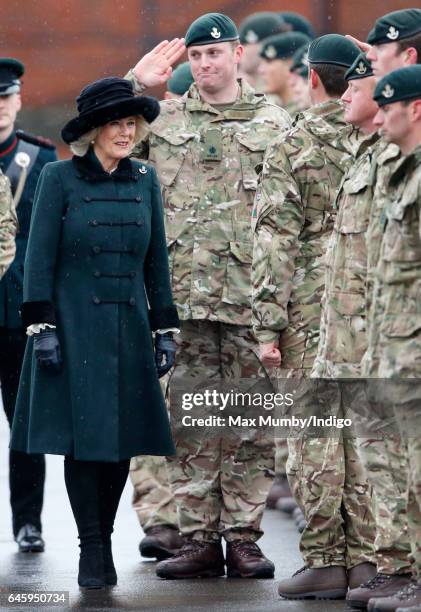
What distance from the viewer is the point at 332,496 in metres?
9.13

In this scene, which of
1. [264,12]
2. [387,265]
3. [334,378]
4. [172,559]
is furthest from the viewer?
[264,12]

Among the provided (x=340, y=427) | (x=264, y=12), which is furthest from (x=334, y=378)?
(x=264, y=12)

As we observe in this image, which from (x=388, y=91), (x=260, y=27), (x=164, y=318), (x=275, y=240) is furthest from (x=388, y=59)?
(x=260, y=27)

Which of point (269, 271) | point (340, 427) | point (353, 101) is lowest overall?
point (340, 427)

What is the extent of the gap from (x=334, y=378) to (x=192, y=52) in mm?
2001

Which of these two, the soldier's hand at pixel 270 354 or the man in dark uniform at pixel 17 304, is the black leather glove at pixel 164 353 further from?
the man in dark uniform at pixel 17 304

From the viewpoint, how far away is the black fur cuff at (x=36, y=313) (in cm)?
930

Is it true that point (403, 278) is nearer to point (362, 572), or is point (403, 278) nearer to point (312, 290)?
point (312, 290)

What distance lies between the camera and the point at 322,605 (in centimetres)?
896

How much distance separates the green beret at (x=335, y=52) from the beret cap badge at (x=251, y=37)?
6.82 m

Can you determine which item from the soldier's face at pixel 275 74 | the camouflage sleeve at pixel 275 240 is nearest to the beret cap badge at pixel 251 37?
the soldier's face at pixel 275 74

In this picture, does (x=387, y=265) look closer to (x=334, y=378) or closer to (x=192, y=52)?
(x=334, y=378)

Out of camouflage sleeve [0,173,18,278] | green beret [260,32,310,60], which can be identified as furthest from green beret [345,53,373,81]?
green beret [260,32,310,60]

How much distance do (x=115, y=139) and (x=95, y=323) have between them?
0.75m
